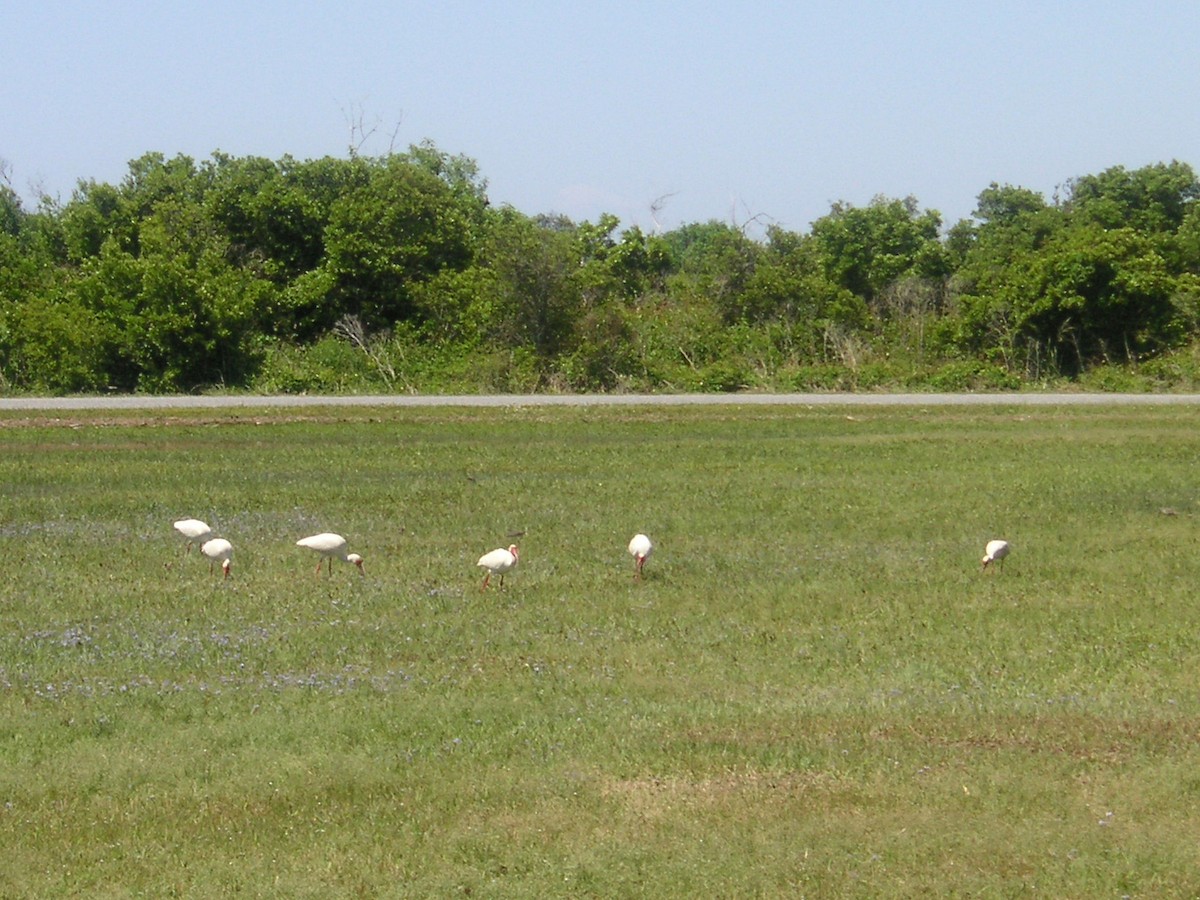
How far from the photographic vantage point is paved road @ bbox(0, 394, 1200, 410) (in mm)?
33969

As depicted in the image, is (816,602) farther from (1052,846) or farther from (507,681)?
(1052,846)

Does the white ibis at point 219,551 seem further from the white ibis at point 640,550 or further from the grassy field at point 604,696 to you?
the white ibis at point 640,550

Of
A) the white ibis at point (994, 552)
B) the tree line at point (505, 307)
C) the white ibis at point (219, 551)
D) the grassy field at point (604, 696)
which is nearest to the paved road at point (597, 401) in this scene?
the tree line at point (505, 307)

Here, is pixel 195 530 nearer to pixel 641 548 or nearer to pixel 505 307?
pixel 641 548

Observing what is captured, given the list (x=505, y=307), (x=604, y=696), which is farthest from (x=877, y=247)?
(x=604, y=696)

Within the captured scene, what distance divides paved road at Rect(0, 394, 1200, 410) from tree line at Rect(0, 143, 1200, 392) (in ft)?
8.37

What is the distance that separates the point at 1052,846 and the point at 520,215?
2216 inches

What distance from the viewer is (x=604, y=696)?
8836 millimetres

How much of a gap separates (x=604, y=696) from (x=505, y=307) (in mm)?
32627

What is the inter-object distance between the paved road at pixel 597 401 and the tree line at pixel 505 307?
2.55 metres

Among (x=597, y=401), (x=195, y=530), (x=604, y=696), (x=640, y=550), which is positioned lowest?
(x=604, y=696)

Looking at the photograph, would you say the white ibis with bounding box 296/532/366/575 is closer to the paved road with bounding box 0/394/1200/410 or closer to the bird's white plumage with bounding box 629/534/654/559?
the bird's white plumage with bounding box 629/534/654/559

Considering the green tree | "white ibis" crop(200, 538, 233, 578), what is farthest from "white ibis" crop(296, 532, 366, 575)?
the green tree

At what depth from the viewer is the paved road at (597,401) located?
111 ft
